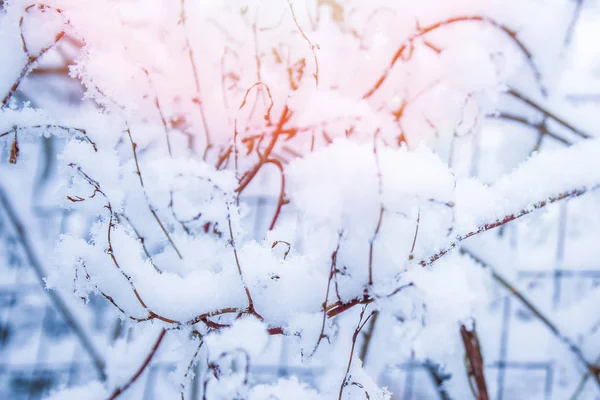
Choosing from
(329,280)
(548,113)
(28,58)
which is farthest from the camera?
(548,113)

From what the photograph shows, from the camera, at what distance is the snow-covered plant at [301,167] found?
605mm

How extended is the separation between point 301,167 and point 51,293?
1141 mm

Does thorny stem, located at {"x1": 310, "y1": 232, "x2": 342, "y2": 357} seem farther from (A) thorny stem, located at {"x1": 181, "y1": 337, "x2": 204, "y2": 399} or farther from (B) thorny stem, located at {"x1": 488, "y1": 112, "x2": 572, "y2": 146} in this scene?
(B) thorny stem, located at {"x1": 488, "y1": 112, "x2": 572, "y2": 146}

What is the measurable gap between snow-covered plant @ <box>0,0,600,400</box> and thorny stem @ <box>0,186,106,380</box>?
366mm

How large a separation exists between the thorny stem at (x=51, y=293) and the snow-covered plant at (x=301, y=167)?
0.37 m

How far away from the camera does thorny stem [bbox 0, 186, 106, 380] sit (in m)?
1.40

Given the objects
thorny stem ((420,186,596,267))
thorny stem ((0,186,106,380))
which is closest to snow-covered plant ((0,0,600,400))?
thorny stem ((420,186,596,267))

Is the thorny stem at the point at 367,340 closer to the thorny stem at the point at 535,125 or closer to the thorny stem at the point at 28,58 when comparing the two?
the thorny stem at the point at 535,125

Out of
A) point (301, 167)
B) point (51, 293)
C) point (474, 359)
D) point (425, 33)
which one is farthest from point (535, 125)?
point (51, 293)

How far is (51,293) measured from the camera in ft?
4.64

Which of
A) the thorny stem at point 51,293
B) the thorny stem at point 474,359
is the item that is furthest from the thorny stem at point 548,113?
the thorny stem at point 51,293

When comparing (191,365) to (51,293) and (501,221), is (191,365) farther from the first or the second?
(51,293)

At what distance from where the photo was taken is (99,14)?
82 centimetres

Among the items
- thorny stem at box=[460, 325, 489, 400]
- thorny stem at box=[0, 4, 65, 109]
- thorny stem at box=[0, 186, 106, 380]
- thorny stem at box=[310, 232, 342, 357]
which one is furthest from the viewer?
thorny stem at box=[0, 186, 106, 380]
